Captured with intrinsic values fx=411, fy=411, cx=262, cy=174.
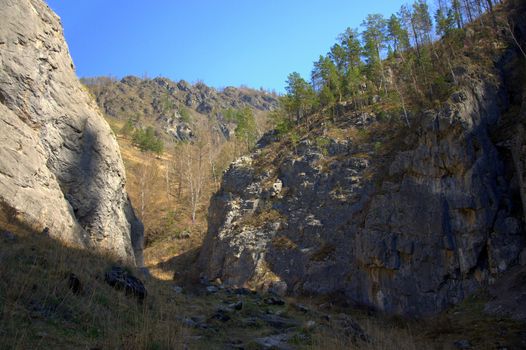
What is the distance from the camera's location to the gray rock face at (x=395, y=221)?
18.5 metres

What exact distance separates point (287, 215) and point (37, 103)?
58.2 feet

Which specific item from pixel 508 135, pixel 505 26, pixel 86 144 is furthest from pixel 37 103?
pixel 505 26

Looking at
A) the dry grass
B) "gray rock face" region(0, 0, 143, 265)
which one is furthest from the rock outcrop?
the dry grass

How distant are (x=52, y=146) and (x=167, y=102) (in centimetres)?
10415

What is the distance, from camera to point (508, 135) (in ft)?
66.7

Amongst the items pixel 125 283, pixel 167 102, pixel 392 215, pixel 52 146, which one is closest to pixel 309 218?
pixel 392 215

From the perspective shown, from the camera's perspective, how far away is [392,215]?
71.6ft

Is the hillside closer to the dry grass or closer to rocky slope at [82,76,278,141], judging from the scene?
the dry grass

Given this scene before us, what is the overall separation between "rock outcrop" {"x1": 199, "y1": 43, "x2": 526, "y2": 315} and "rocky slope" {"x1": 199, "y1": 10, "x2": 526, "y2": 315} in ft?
0.20

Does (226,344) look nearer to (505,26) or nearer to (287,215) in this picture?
(287,215)

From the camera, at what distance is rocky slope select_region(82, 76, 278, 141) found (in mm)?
128725

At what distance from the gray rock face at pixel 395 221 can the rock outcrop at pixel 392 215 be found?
2.2 inches

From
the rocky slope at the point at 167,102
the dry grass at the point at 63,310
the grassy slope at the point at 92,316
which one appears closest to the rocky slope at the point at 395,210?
the grassy slope at the point at 92,316

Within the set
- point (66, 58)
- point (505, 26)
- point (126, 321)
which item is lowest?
point (126, 321)
